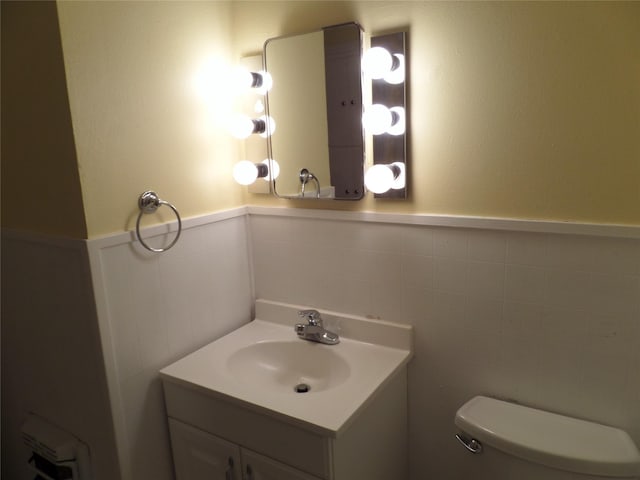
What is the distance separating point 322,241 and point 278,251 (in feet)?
0.64

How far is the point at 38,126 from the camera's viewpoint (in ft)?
4.09

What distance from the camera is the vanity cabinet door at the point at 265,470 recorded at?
47.4 inches

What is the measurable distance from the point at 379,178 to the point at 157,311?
2.55 feet

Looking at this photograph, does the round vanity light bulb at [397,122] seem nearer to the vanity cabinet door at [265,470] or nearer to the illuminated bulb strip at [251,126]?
the illuminated bulb strip at [251,126]

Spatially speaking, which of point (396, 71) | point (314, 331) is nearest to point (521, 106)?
point (396, 71)

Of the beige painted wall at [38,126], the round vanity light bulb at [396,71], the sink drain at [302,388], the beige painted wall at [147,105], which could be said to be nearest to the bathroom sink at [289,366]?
the sink drain at [302,388]

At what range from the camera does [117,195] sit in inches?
50.6

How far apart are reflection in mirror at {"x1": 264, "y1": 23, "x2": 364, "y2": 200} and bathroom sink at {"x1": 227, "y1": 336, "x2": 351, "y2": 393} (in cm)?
51

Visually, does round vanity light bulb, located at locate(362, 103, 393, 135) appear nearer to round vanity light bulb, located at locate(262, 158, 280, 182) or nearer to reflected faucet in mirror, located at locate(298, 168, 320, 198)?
reflected faucet in mirror, located at locate(298, 168, 320, 198)

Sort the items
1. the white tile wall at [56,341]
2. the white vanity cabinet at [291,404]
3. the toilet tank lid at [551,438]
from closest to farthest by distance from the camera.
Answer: the toilet tank lid at [551,438] → the white vanity cabinet at [291,404] → the white tile wall at [56,341]

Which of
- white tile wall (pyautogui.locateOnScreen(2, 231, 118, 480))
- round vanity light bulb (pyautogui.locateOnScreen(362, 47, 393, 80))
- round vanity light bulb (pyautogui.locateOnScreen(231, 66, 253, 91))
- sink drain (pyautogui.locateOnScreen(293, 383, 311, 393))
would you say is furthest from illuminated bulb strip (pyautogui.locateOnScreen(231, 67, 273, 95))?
sink drain (pyautogui.locateOnScreen(293, 383, 311, 393))

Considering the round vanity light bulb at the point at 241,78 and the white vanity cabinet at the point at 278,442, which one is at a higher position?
the round vanity light bulb at the point at 241,78

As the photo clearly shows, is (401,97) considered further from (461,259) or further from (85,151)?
(85,151)

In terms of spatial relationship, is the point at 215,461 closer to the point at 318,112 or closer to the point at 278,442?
the point at 278,442
